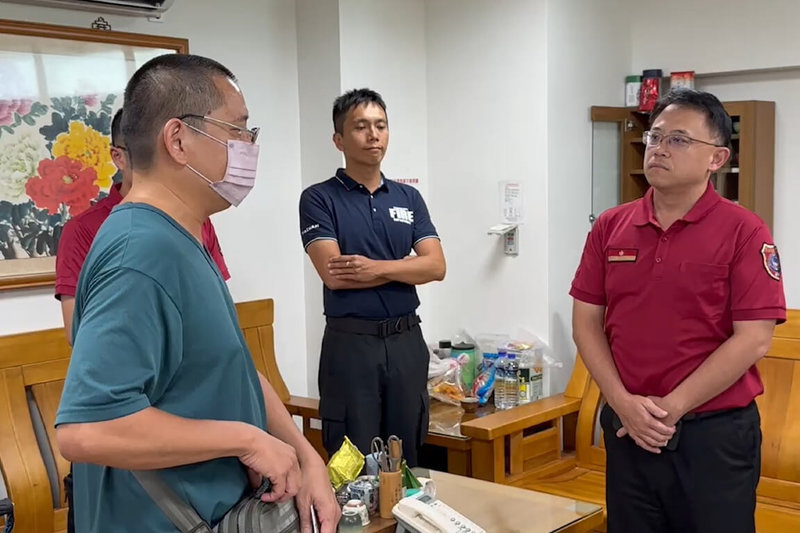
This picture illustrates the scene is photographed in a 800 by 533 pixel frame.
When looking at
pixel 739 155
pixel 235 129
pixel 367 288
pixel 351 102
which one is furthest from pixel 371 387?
pixel 739 155

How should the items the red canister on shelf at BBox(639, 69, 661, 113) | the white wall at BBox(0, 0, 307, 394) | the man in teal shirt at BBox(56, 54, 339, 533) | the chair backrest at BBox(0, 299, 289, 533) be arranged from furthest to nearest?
1. the red canister on shelf at BBox(639, 69, 661, 113)
2. the white wall at BBox(0, 0, 307, 394)
3. the chair backrest at BBox(0, 299, 289, 533)
4. the man in teal shirt at BBox(56, 54, 339, 533)

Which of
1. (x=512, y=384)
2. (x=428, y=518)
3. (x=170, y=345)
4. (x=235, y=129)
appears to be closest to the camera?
(x=170, y=345)

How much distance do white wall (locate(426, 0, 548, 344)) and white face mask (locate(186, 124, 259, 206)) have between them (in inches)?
93.8

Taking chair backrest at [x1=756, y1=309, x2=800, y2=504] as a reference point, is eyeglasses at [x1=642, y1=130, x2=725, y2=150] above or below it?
above

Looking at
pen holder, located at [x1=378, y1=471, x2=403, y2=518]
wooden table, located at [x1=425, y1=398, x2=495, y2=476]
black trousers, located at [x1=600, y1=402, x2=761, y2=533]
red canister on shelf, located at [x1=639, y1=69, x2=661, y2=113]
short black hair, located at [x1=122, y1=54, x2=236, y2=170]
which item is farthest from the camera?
red canister on shelf, located at [x1=639, y1=69, x2=661, y2=113]

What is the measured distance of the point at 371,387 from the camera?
2.70 m

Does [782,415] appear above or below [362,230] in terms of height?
below

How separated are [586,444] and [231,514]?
7.56 ft

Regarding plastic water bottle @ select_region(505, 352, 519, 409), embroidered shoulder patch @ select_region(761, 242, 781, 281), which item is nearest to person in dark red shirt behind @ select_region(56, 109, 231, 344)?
embroidered shoulder patch @ select_region(761, 242, 781, 281)

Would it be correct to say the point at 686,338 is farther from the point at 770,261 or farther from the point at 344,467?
the point at 344,467

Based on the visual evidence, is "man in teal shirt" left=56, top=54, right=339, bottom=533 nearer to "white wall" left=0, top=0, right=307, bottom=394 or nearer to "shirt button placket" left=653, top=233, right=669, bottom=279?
"shirt button placket" left=653, top=233, right=669, bottom=279

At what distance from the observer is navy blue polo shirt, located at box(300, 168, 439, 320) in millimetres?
2744

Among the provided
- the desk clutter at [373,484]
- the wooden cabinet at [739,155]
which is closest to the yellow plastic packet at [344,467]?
the desk clutter at [373,484]

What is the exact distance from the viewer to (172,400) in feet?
3.79
